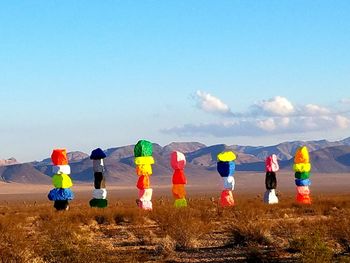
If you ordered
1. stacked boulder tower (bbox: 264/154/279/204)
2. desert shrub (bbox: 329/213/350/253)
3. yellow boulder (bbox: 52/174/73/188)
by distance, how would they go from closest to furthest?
desert shrub (bbox: 329/213/350/253)
yellow boulder (bbox: 52/174/73/188)
stacked boulder tower (bbox: 264/154/279/204)

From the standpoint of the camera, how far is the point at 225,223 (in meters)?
22.7

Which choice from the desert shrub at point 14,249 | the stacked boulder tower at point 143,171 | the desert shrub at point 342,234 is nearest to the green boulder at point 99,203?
the stacked boulder tower at point 143,171

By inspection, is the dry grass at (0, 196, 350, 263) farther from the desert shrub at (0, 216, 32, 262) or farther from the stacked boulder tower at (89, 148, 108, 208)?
the stacked boulder tower at (89, 148, 108, 208)

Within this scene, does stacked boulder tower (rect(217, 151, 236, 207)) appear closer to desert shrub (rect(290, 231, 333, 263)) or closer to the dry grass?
the dry grass

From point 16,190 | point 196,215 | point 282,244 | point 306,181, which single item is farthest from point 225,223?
point 16,190

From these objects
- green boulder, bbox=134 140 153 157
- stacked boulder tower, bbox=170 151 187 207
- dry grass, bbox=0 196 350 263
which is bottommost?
dry grass, bbox=0 196 350 263

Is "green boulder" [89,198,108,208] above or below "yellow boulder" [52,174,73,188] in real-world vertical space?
below

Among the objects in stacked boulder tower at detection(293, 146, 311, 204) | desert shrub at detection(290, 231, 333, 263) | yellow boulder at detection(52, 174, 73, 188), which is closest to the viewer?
desert shrub at detection(290, 231, 333, 263)

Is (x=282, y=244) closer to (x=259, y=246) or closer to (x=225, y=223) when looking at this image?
(x=259, y=246)

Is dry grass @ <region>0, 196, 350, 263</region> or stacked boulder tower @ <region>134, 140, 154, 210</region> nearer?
dry grass @ <region>0, 196, 350, 263</region>

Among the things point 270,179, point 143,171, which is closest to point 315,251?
point 143,171

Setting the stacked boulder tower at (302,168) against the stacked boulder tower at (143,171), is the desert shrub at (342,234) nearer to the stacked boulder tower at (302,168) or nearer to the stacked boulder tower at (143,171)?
the stacked boulder tower at (143,171)

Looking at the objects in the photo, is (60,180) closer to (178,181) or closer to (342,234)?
(178,181)

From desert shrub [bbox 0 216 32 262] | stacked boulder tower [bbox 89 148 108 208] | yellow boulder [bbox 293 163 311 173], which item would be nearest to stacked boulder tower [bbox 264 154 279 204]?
yellow boulder [bbox 293 163 311 173]
